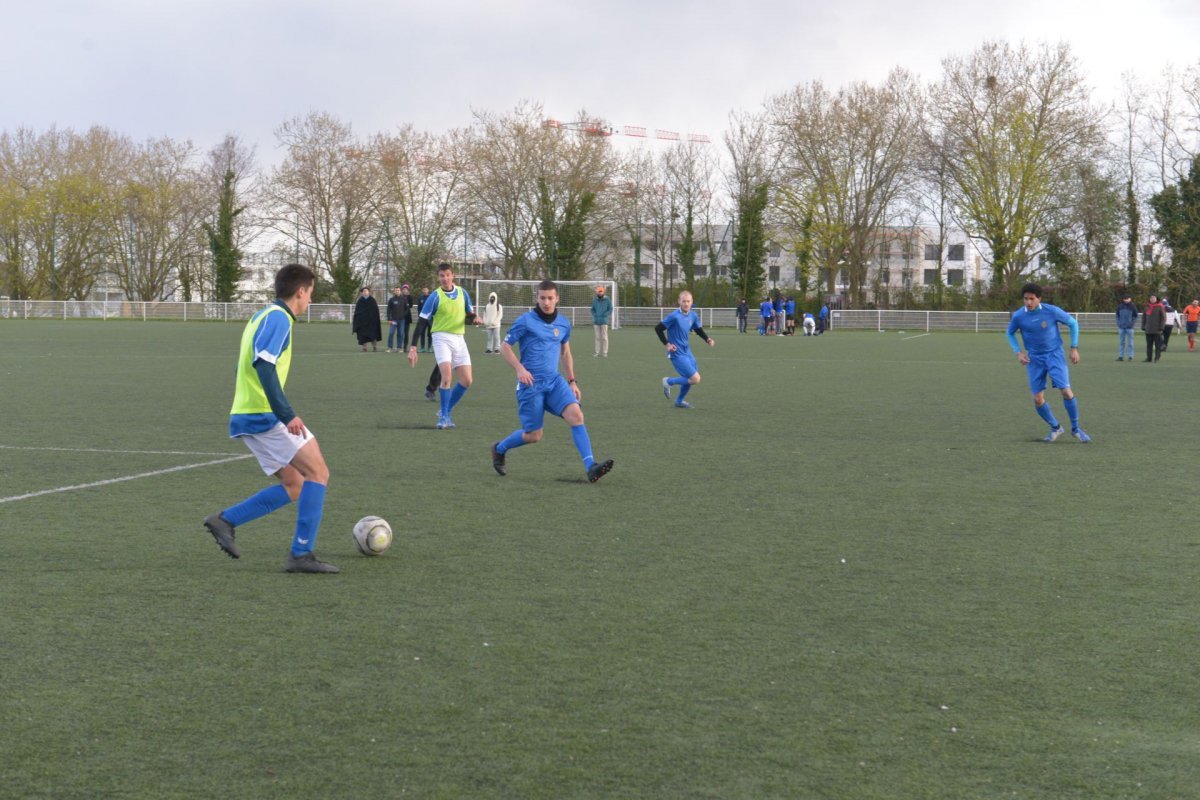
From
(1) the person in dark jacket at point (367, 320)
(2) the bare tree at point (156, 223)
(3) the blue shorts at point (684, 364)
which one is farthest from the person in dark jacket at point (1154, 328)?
(2) the bare tree at point (156, 223)

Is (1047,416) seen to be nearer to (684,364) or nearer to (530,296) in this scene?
(684,364)

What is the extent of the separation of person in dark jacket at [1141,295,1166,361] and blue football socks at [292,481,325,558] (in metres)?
29.5

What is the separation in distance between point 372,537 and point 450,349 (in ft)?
27.2

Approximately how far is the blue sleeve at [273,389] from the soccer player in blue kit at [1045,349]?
936 cm

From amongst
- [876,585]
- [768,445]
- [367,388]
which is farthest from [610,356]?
[876,585]

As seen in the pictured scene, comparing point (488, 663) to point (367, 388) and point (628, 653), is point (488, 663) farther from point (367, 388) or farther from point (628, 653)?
point (367, 388)

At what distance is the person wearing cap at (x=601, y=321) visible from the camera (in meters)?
33.8

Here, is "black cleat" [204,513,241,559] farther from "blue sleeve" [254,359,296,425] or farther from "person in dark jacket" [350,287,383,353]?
"person in dark jacket" [350,287,383,353]

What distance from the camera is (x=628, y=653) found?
544cm

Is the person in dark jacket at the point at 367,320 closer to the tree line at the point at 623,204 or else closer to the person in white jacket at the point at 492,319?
the person in white jacket at the point at 492,319

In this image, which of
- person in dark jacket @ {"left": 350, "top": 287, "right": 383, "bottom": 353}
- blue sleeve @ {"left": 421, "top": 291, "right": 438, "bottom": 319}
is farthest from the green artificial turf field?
person in dark jacket @ {"left": 350, "top": 287, "right": 383, "bottom": 353}

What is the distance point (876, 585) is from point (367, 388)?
15415 millimetres

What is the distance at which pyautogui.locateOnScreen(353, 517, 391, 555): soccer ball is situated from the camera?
7.38 meters

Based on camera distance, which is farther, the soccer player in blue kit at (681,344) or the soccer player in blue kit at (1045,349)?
the soccer player in blue kit at (681,344)
